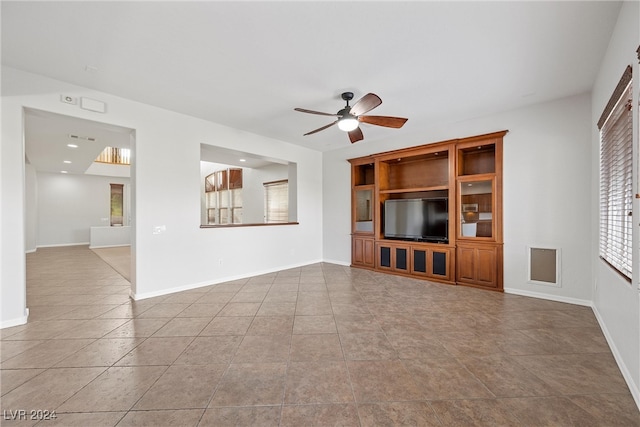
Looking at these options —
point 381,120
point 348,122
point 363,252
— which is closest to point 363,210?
point 363,252

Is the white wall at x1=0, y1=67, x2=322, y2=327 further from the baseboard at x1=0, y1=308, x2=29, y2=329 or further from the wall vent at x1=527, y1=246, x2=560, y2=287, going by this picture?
the wall vent at x1=527, y1=246, x2=560, y2=287

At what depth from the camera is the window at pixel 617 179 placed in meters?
2.02

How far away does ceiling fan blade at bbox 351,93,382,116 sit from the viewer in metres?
2.82

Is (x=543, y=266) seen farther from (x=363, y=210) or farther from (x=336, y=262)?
(x=336, y=262)

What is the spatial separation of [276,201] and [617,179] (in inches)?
270

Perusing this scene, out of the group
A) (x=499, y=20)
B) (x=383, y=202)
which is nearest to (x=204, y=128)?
(x=383, y=202)

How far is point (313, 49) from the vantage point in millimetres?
2535

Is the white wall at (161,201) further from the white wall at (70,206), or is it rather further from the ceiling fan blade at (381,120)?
the white wall at (70,206)

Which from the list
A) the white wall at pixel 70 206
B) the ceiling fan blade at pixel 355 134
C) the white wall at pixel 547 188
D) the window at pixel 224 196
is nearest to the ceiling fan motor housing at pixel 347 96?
the ceiling fan blade at pixel 355 134

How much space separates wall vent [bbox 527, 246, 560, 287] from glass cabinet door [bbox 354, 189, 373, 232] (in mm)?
2783

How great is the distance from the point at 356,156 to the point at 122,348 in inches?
202

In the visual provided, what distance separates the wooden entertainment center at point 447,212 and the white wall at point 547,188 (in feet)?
0.53

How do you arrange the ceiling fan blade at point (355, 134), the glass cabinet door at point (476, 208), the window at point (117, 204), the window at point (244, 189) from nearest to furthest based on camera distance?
the ceiling fan blade at point (355, 134) → the glass cabinet door at point (476, 208) → the window at point (244, 189) → the window at point (117, 204)

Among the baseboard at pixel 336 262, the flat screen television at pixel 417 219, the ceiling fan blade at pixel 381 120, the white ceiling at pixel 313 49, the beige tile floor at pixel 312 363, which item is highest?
the white ceiling at pixel 313 49
